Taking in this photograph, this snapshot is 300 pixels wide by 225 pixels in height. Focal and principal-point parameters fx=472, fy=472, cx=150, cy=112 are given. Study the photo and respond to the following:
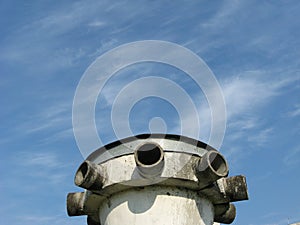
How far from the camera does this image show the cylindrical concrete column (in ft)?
18.0

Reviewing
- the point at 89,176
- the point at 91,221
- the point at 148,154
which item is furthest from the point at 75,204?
the point at 148,154

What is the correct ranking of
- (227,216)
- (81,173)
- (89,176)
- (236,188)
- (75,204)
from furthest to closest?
1. (227,216)
2. (75,204)
3. (236,188)
4. (81,173)
5. (89,176)

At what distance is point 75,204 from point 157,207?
1263 millimetres

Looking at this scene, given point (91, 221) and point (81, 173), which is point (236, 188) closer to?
point (81, 173)

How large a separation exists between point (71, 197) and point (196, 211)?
66.4 inches

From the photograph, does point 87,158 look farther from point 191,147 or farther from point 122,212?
point 191,147

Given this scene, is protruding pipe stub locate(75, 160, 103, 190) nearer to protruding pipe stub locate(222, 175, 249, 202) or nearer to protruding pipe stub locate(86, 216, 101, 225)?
protruding pipe stub locate(86, 216, 101, 225)

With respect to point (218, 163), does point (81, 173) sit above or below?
above

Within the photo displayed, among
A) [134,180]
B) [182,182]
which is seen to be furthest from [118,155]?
[182,182]

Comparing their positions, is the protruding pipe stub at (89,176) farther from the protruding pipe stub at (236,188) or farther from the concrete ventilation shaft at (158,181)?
the protruding pipe stub at (236,188)

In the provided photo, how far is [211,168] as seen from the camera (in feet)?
17.6

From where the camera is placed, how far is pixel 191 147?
582cm

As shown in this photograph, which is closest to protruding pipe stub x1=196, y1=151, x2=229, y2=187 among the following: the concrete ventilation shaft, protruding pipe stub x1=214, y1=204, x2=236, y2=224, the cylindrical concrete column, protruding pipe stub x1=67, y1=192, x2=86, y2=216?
the concrete ventilation shaft

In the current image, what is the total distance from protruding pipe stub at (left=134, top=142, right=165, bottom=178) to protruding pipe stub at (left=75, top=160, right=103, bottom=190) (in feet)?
1.74
